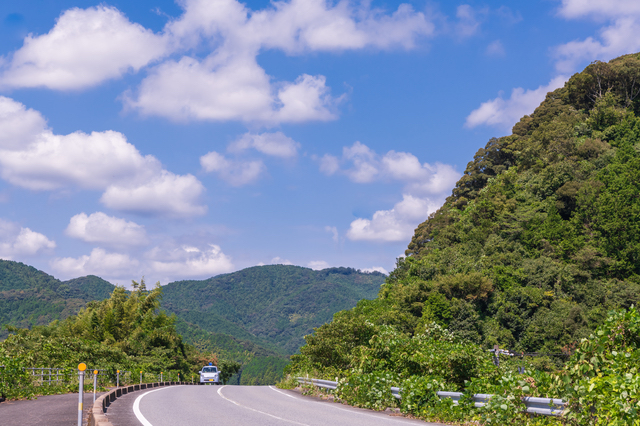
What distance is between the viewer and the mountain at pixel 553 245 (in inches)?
2003

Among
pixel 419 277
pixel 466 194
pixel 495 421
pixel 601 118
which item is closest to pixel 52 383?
pixel 495 421

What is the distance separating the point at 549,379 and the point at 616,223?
161 ft

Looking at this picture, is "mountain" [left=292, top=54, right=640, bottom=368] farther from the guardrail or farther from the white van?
the guardrail

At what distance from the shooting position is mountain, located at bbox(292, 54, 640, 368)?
5088 centimetres

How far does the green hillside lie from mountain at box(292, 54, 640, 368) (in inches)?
5.6

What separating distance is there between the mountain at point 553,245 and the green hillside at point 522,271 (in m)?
0.14

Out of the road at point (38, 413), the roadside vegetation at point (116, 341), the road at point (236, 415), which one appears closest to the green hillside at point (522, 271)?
the road at point (236, 415)

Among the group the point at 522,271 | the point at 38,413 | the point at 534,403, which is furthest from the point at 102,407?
the point at 522,271

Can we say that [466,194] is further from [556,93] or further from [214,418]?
[214,418]

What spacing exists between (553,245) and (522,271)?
196 inches

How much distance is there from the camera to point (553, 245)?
5766 cm

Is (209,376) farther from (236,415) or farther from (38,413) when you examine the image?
(236,415)

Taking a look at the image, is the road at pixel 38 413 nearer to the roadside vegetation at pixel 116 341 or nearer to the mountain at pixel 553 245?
the roadside vegetation at pixel 116 341

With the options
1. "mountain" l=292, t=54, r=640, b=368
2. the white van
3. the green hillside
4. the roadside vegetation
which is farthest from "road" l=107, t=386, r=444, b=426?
"mountain" l=292, t=54, r=640, b=368
